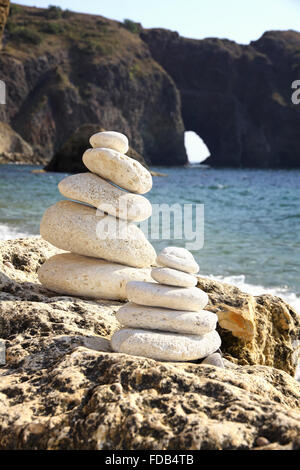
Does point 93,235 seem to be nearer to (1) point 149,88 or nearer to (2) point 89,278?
(2) point 89,278

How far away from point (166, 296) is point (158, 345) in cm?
36

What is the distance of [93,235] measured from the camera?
436cm

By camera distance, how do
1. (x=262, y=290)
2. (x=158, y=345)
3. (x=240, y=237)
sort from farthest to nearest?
(x=240, y=237) < (x=262, y=290) < (x=158, y=345)

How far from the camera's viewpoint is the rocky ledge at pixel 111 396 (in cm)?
218

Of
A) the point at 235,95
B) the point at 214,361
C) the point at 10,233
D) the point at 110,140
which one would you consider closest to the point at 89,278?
the point at 110,140

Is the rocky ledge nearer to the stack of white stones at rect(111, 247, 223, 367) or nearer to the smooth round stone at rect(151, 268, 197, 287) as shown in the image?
the stack of white stones at rect(111, 247, 223, 367)

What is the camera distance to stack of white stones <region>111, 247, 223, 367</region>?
10.1ft

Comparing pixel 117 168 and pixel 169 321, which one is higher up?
pixel 117 168


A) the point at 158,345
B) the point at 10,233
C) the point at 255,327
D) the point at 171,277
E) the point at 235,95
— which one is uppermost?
the point at 235,95

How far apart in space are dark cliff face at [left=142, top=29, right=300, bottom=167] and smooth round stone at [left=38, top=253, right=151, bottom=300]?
297 ft

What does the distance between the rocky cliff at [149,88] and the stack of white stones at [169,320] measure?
185ft

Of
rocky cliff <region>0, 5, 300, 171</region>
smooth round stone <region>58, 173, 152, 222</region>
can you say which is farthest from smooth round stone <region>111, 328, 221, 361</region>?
rocky cliff <region>0, 5, 300, 171</region>
